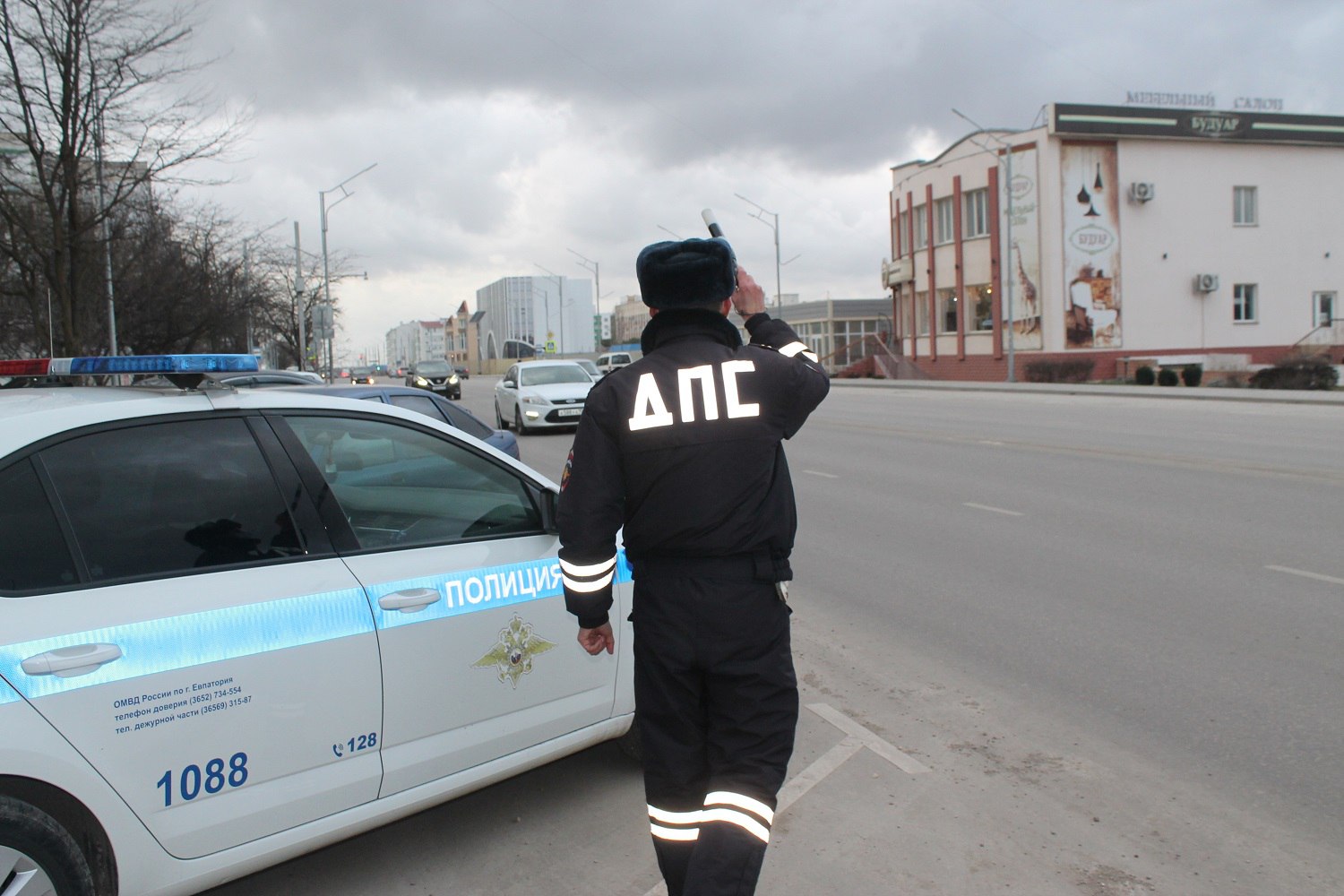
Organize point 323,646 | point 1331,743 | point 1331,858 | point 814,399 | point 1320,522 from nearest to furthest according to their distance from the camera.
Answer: point 814,399 < point 323,646 < point 1331,858 < point 1331,743 < point 1320,522

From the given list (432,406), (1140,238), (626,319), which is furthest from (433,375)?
(626,319)

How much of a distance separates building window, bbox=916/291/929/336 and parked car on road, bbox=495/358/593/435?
27381 mm

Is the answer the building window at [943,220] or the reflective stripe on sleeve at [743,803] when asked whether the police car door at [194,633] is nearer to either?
the reflective stripe on sleeve at [743,803]

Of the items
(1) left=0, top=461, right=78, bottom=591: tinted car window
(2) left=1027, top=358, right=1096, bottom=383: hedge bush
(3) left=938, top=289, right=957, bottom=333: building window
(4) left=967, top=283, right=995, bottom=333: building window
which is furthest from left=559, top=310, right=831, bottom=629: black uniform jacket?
(3) left=938, top=289, right=957, bottom=333: building window

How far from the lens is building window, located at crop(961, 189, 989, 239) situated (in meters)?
42.8

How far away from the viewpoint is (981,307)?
43.6 metres

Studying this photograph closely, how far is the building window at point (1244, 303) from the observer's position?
42.1 metres

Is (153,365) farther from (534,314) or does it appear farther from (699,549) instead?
(534,314)

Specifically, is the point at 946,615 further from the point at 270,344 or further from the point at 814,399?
the point at 270,344

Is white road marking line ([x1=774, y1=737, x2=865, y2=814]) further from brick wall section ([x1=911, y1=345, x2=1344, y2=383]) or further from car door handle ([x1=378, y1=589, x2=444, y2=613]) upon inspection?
brick wall section ([x1=911, y1=345, x2=1344, y2=383])

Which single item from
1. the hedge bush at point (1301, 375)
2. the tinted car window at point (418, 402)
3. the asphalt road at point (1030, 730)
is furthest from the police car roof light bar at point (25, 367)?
the hedge bush at point (1301, 375)

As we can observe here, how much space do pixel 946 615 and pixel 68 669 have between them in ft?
17.2

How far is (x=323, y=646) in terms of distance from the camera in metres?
3.18

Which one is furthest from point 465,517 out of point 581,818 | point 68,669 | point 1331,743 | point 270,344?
point 270,344
